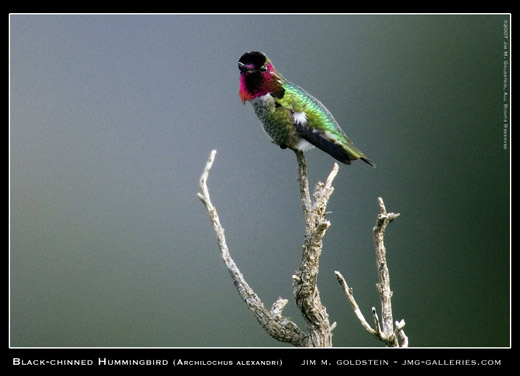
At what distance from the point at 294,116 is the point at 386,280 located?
94 centimetres

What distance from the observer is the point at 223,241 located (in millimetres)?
2473

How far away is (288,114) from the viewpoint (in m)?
2.71

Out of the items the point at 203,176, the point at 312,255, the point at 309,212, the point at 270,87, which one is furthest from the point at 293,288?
the point at 270,87

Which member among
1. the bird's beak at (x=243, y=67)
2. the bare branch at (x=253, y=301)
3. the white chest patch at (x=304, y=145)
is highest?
the bird's beak at (x=243, y=67)

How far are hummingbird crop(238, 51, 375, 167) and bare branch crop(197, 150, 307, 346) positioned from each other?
46 cm

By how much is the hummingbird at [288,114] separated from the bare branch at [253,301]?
18.1 inches

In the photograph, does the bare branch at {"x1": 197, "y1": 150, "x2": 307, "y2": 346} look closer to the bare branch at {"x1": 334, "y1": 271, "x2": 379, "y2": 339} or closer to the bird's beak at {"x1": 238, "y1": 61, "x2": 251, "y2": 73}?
the bare branch at {"x1": 334, "y1": 271, "x2": 379, "y2": 339}

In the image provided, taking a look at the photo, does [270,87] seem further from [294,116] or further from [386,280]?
[386,280]

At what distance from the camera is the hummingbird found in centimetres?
266

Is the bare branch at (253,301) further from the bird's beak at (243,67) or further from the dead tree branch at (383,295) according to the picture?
the bird's beak at (243,67)

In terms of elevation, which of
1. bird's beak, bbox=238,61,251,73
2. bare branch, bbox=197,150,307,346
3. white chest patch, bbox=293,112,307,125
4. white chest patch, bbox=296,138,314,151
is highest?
bird's beak, bbox=238,61,251,73

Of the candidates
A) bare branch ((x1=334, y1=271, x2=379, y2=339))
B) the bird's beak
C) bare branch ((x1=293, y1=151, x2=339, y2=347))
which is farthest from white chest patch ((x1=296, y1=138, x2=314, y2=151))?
bare branch ((x1=334, y1=271, x2=379, y2=339))

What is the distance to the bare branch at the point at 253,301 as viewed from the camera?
2422mm

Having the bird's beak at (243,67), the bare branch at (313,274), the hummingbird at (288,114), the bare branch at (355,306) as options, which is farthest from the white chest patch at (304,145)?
the bare branch at (355,306)
